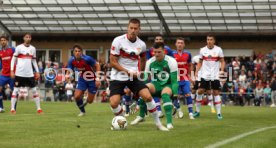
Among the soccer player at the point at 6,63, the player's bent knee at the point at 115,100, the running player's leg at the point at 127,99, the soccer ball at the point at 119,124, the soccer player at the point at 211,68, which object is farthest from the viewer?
the soccer player at the point at 6,63

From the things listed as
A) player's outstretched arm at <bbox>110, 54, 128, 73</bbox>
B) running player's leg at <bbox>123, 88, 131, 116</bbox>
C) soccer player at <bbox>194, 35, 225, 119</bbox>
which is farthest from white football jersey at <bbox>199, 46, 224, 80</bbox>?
player's outstretched arm at <bbox>110, 54, 128, 73</bbox>

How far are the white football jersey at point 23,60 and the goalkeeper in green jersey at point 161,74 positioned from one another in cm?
649

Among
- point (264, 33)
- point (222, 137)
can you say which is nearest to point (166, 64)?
point (222, 137)

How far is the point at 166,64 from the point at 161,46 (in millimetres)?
621

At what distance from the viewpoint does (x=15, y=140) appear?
31.5 ft

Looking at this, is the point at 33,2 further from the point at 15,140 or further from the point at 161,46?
the point at 15,140

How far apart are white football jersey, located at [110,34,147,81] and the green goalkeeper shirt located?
119 centimetres

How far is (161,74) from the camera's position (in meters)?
13.6

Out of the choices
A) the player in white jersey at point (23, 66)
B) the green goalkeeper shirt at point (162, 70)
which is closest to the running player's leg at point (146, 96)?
the green goalkeeper shirt at point (162, 70)

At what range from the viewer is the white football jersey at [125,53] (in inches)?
473

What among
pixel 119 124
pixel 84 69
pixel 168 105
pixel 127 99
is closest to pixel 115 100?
pixel 119 124

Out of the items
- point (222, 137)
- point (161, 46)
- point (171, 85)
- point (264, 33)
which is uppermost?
point (264, 33)

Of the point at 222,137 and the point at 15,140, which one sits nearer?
the point at 15,140

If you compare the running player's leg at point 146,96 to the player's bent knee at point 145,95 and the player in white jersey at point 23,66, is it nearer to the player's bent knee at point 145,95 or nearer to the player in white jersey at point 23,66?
the player's bent knee at point 145,95
